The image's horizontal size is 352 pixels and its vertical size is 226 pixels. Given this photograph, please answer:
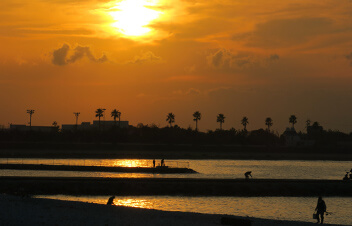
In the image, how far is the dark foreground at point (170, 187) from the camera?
57.6 m

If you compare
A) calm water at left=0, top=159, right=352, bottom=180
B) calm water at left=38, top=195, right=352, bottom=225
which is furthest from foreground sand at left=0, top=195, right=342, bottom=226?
calm water at left=0, top=159, right=352, bottom=180

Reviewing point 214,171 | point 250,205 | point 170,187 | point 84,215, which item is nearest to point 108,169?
point 214,171

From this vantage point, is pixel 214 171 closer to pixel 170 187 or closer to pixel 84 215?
pixel 170 187

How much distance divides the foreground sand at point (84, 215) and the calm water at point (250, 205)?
8.57 meters

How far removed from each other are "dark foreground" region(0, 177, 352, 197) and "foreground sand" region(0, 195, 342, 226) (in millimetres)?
17634

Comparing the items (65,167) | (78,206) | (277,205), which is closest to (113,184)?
(277,205)

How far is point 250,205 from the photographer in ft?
169

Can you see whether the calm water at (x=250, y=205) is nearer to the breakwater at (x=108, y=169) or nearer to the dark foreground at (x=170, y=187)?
the dark foreground at (x=170, y=187)

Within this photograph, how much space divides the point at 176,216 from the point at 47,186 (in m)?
24.2

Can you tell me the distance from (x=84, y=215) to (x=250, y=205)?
20.7m

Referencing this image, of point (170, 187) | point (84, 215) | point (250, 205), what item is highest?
point (170, 187)

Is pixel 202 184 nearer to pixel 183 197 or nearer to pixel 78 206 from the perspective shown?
pixel 183 197

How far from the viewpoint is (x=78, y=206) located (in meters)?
38.4

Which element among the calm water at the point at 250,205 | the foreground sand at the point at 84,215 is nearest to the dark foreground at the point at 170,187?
the calm water at the point at 250,205
